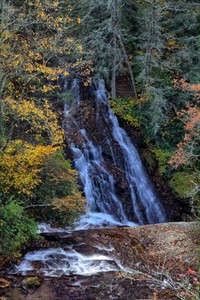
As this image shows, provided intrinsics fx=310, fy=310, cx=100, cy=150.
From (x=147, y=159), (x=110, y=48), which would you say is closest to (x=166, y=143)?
(x=147, y=159)

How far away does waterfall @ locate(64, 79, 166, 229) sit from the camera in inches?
550

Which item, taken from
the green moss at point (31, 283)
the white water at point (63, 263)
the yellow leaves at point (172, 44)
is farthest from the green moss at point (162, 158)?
the green moss at point (31, 283)

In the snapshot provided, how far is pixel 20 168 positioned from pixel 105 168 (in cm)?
666

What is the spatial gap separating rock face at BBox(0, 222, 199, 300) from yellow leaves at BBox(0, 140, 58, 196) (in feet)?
7.19

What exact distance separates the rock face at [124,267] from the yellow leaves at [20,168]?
2.19m

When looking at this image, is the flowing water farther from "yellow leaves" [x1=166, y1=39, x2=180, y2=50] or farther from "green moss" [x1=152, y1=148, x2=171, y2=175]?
"yellow leaves" [x1=166, y1=39, x2=180, y2=50]

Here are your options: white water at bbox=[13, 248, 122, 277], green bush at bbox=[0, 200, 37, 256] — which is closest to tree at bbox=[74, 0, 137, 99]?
green bush at bbox=[0, 200, 37, 256]

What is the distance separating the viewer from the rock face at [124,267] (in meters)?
7.18

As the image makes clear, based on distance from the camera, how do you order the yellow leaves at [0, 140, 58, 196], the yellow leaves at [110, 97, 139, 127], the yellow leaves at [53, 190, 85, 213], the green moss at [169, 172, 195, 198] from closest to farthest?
the yellow leaves at [0, 140, 58, 196]
the yellow leaves at [53, 190, 85, 213]
the green moss at [169, 172, 195, 198]
the yellow leaves at [110, 97, 139, 127]

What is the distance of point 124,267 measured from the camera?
856cm

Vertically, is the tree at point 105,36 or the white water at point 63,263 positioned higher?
the tree at point 105,36

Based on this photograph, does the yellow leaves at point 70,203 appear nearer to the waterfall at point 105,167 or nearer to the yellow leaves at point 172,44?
the waterfall at point 105,167

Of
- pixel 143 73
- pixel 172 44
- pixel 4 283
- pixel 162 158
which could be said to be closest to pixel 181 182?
pixel 162 158

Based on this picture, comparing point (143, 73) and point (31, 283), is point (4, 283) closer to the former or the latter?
point (31, 283)
